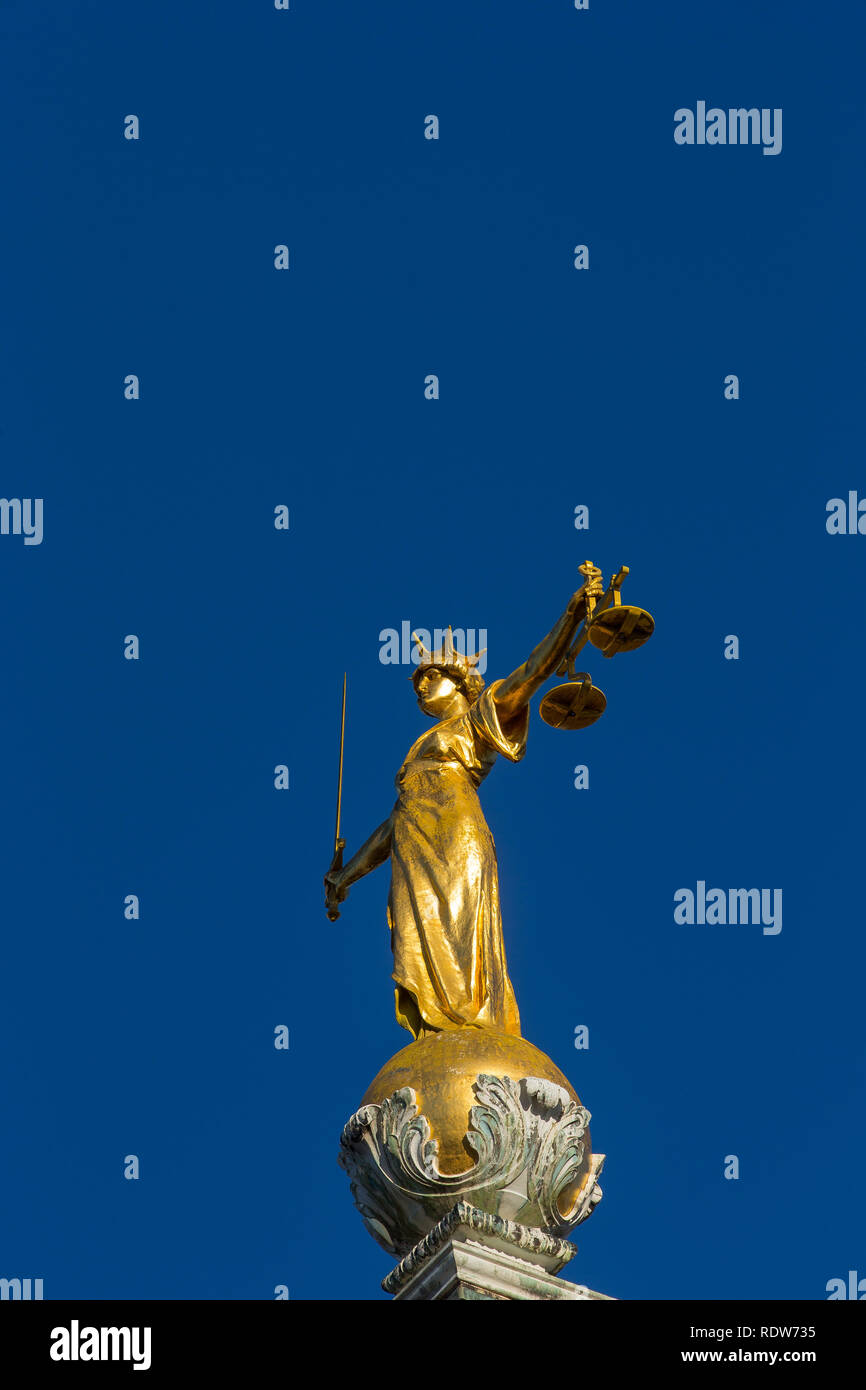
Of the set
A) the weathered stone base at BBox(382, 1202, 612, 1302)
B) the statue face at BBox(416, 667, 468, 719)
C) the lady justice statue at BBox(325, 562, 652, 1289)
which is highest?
the statue face at BBox(416, 667, 468, 719)

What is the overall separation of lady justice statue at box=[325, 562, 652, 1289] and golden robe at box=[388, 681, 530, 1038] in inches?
0.4

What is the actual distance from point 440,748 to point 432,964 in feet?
7.73

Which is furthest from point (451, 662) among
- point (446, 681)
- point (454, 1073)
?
point (454, 1073)

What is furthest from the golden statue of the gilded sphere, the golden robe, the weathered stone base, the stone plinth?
the weathered stone base

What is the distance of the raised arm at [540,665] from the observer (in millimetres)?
19812

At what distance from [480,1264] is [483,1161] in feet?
2.48

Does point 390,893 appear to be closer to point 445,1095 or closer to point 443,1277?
point 445,1095

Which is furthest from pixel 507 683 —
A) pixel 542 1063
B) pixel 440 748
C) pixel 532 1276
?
pixel 532 1276

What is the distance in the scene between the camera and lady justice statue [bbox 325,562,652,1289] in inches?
701

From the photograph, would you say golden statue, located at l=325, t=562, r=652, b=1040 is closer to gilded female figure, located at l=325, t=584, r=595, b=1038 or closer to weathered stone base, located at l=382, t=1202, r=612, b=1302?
gilded female figure, located at l=325, t=584, r=595, b=1038

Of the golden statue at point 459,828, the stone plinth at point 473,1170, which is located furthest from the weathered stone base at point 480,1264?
the golden statue at point 459,828

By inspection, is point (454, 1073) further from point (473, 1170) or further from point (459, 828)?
point (459, 828)
